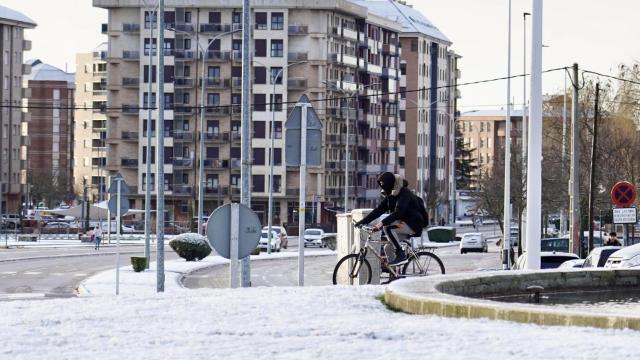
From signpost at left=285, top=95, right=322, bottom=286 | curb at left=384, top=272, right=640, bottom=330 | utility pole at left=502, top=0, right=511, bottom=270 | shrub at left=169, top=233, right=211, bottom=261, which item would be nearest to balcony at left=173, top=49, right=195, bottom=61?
utility pole at left=502, top=0, right=511, bottom=270

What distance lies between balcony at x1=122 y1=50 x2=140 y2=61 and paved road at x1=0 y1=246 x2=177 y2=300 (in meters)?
53.4

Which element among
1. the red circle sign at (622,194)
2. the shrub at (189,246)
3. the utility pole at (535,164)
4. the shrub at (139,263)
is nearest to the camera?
the utility pole at (535,164)

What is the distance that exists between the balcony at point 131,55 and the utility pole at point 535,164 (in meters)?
109

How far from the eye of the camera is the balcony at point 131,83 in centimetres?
13138

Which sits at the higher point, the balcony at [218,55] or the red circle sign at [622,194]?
the balcony at [218,55]

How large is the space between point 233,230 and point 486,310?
902 centimetres

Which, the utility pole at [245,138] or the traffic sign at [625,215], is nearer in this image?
the utility pole at [245,138]

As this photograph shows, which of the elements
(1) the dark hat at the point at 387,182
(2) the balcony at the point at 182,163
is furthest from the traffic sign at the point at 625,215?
(2) the balcony at the point at 182,163

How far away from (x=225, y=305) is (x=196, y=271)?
42.5m

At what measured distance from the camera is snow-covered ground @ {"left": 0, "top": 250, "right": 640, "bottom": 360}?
1066cm

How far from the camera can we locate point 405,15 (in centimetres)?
16862

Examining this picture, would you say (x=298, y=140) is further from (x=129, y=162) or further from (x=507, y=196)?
(x=129, y=162)

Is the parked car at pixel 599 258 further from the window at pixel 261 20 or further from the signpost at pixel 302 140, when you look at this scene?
the window at pixel 261 20

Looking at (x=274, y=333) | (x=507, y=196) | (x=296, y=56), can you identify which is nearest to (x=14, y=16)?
(x=296, y=56)
